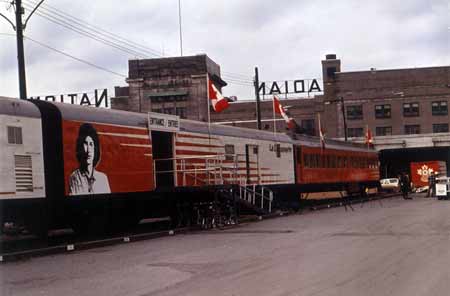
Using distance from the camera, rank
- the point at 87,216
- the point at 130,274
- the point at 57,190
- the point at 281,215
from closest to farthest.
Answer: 1. the point at 130,274
2. the point at 57,190
3. the point at 87,216
4. the point at 281,215

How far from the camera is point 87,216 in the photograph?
61.5 feet

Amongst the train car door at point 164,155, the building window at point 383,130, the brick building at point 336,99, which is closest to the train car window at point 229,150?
the train car door at point 164,155

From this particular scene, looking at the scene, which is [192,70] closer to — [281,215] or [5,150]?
[281,215]

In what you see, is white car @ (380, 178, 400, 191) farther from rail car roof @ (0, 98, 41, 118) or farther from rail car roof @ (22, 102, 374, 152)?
rail car roof @ (0, 98, 41, 118)

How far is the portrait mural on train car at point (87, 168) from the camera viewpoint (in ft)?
58.3

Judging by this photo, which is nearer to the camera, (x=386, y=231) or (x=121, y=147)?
(x=386, y=231)

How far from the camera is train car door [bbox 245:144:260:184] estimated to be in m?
28.5

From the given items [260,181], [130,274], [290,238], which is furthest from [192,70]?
[130,274]

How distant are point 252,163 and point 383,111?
63.1 metres

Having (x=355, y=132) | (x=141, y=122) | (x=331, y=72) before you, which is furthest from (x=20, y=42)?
(x=331, y=72)

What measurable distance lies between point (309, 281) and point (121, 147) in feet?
36.0

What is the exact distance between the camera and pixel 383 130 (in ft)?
288

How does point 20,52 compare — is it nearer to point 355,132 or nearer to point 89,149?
point 89,149

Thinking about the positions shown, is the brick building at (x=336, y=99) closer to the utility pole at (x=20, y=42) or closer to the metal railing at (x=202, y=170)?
the metal railing at (x=202, y=170)
